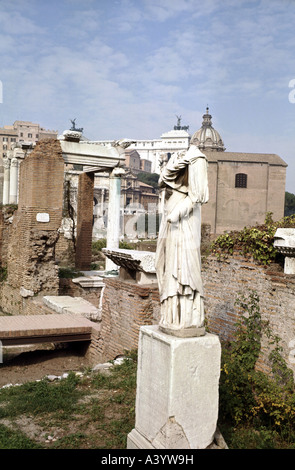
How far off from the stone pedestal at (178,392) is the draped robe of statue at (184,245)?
132 millimetres

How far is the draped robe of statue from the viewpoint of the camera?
315cm

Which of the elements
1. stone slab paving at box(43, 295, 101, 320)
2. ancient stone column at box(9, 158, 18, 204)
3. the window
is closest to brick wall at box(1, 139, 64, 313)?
stone slab paving at box(43, 295, 101, 320)

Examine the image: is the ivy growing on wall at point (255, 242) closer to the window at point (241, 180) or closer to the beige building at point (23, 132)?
the window at point (241, 180)

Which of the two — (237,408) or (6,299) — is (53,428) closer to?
(237,408)

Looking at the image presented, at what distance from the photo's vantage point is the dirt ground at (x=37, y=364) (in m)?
6.67

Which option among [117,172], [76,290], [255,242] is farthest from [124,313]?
[117,172]

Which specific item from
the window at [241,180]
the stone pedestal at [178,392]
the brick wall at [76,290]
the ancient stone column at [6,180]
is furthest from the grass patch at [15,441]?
the window at [241,180]

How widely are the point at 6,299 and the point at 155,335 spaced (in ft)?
34.0

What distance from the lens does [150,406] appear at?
10.4ft

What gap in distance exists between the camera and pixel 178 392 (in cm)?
297

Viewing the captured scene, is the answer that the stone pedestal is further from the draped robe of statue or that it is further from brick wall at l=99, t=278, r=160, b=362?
brick wall at l=99, t=278, r=160, b=362

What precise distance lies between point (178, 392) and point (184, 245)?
104 cm

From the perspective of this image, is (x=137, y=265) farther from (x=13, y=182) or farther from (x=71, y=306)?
(x=13, y=182)

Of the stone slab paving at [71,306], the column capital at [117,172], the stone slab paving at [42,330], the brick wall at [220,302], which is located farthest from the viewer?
the column capital at [117,172]
